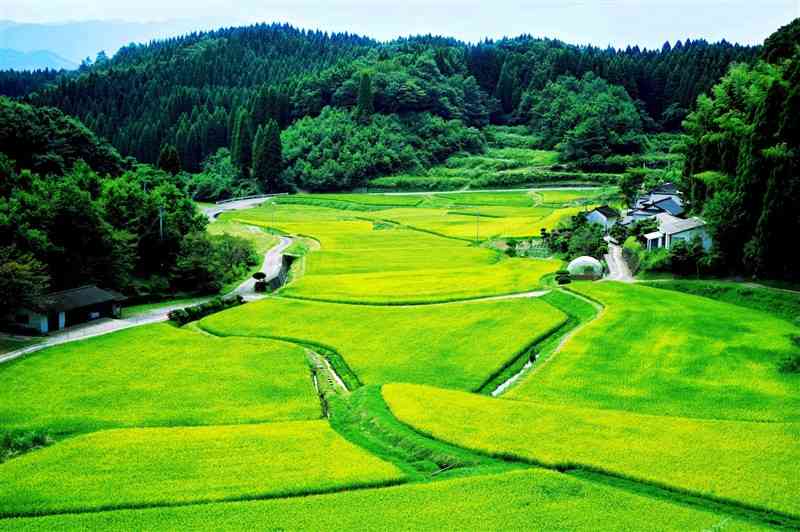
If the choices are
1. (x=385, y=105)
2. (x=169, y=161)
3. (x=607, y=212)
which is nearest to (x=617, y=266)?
(x=607, y=212)

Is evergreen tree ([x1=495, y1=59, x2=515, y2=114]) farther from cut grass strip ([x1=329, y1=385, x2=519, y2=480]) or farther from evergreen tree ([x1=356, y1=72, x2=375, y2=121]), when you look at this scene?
cut grass strip ([x1=329, y1=385, x2=519, y2=480])

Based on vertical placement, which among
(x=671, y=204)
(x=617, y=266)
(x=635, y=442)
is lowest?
(x=635, y=442)

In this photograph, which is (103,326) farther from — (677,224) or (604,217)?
(604,217)

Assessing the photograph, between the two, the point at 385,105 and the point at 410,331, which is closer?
the point at 410,331

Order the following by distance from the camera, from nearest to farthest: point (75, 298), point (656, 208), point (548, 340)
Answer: point (548, 340)
point (75, 298)
point (656, 208)

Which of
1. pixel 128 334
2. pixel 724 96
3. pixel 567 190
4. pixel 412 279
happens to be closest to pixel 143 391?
pixel 128 334

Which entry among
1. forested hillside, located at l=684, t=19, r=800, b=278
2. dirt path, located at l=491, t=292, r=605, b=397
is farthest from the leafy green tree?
forested hillside, located at l=684, t=19, r=800, b=278
